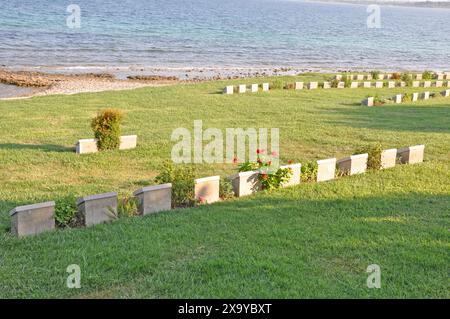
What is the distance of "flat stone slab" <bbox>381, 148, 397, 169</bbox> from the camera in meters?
10.9

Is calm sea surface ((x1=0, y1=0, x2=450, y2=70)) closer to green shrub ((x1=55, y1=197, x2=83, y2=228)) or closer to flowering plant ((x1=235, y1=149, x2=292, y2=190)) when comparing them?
flowering plant ((x1=235, y1=149, x2=292, y2=190))

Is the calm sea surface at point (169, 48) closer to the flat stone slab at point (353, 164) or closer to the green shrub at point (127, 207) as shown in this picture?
the flat stone slab at point (353, 164)

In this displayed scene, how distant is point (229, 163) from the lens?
11414mm

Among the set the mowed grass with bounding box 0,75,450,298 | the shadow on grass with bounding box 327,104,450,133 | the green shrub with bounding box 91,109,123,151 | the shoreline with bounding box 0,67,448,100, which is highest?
the green shrub with bounding box 91,109,123,151

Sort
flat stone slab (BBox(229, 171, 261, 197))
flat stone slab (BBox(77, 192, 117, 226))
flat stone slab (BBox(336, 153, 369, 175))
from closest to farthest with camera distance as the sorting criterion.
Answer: flat stone slab (BBox(77, 192, 117, 226)), flat stone slab (BBox(229, 171, 261, 197)), flat stone slab (BBox(336, 153, 369, 175))

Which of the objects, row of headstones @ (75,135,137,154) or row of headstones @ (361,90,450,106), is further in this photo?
row of headstones @ (361,90,450,106)

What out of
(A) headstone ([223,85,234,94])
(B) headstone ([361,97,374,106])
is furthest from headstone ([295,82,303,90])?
(B) headstone ([361,97,374,106])

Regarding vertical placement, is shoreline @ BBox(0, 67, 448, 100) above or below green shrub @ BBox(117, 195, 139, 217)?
below

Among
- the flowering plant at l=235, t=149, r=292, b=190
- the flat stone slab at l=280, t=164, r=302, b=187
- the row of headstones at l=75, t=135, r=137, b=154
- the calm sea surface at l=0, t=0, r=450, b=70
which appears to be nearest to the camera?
the flowering plant at l=235, t=149, r=292, b=190

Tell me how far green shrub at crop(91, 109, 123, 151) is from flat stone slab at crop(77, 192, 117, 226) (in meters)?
4.25

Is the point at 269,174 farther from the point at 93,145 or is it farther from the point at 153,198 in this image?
the point at 93,145

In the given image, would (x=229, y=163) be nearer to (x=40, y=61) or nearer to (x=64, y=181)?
(x=64, y=181)
